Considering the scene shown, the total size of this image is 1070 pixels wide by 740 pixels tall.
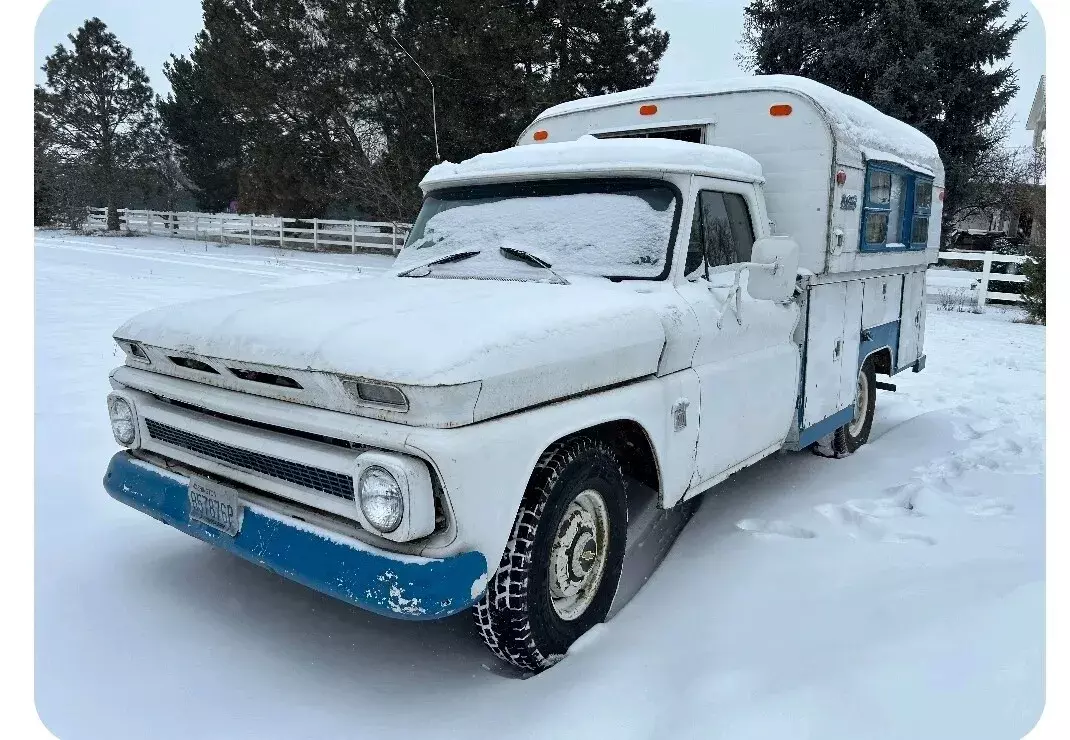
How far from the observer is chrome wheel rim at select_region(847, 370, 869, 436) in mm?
5844

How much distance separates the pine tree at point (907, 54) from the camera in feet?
54.7

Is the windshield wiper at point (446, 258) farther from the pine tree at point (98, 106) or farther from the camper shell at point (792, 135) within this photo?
the pine tree at point (98, 106)

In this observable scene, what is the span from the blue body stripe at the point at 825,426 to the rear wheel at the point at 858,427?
0.15 m

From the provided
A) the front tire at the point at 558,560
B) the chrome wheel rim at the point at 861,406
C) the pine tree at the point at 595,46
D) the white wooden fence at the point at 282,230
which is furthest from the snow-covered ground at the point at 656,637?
the white wooden fence at the point at 282,230

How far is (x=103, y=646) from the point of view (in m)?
2.99

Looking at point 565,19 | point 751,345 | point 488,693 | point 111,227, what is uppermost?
point 565,19

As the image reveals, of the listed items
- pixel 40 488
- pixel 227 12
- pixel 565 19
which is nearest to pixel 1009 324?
pixel 565 19

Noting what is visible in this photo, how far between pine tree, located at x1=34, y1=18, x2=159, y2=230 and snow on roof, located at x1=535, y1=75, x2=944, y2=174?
325 cm

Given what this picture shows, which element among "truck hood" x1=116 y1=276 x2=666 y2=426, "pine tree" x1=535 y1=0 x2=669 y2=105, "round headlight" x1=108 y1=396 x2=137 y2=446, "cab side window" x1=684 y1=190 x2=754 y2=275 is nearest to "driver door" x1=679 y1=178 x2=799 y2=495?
"cab side window" x1=684 y1=190 x2=754 y2=275

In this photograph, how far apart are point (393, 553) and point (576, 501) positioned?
836 mm

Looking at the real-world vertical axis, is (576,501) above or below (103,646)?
above

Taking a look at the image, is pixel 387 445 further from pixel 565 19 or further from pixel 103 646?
pixel 565 19

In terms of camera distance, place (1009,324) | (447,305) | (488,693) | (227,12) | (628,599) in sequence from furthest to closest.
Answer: (227,12) → (1009,324) → (628,599) → (447,305) → (488,693)

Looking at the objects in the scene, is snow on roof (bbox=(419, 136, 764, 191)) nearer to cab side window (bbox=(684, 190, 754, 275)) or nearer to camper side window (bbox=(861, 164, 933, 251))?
cab side window (bbox=(684, 190, 754, 275))
